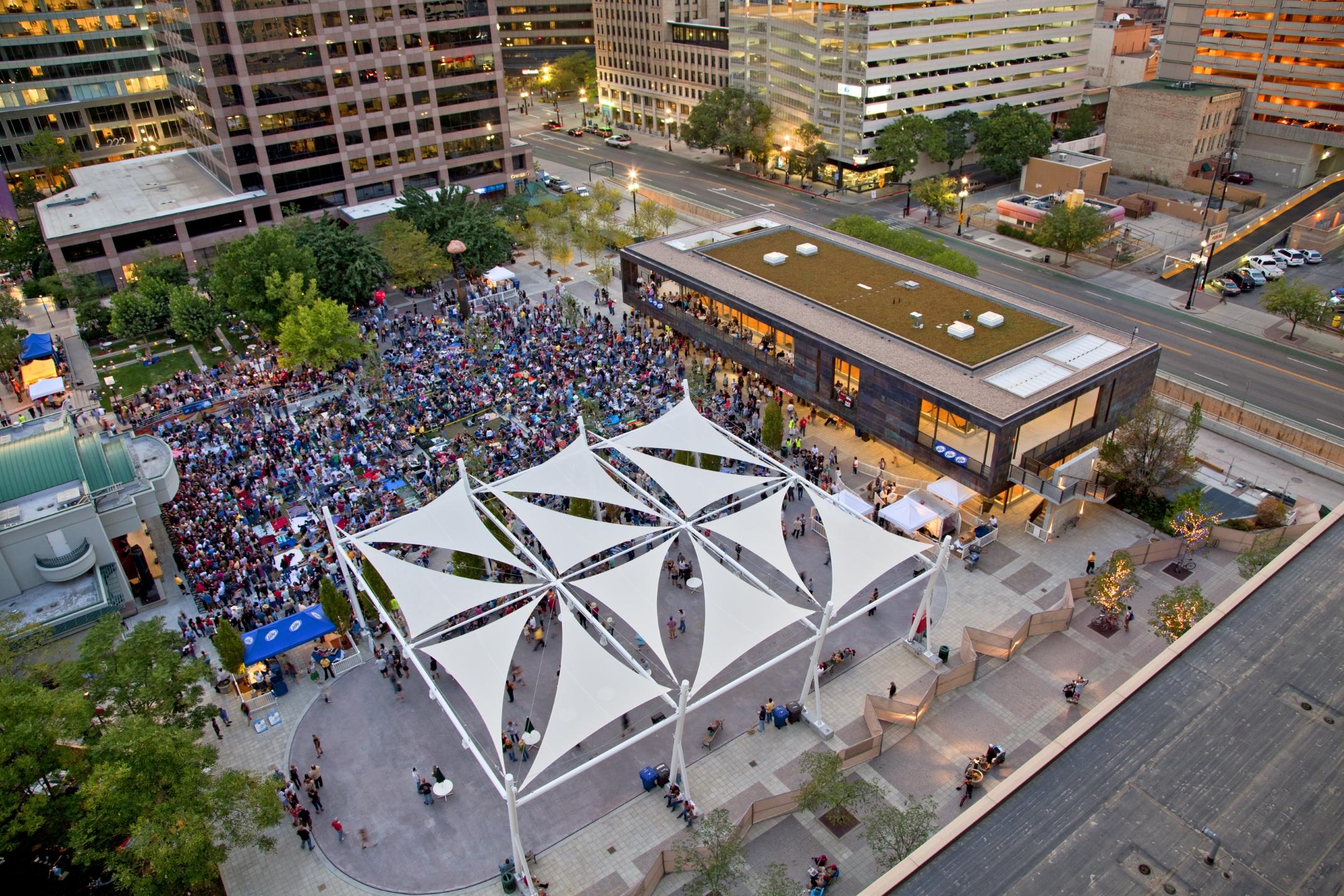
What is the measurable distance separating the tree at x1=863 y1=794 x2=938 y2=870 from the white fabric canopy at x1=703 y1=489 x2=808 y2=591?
28.3ft

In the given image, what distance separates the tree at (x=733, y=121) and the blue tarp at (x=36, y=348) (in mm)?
60277

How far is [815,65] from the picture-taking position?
84.6 metres

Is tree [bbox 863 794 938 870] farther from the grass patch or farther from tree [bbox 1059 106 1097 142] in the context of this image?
tree [bbox 1059 106 1097 142]

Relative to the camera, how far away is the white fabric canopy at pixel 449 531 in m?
32.7

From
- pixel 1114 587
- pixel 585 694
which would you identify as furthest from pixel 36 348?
pixel 1114 587

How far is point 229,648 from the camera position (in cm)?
3012

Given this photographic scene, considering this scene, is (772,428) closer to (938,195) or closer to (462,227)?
(462,227)

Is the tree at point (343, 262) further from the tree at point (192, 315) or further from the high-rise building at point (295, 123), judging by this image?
the high-rise building at point (295, 123)

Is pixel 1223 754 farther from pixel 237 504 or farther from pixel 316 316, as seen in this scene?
pixel 316 316

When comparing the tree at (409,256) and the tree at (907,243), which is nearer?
the tree at (907,243)

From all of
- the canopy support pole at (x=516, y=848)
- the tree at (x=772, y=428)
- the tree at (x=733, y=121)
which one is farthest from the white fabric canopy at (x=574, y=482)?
the tree at (x=733, y=121)

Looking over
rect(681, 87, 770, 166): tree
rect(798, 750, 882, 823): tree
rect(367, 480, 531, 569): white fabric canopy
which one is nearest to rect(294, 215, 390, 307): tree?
rect(367, 480, 531, 569): white fabric canopy

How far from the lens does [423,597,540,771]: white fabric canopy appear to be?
85.7 ft

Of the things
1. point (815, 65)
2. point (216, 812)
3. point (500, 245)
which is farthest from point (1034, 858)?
point (815, 65)
